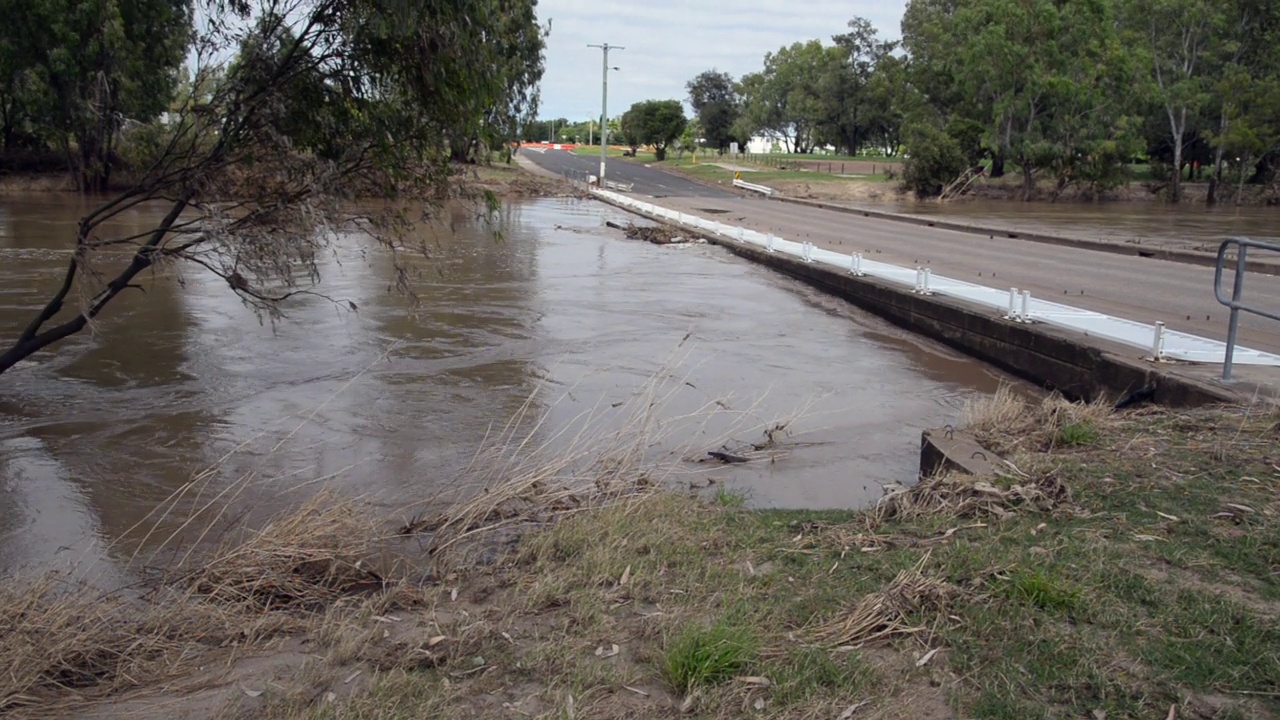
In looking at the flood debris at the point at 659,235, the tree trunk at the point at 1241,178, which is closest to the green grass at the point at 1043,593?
the flood debris at the point at 659,235

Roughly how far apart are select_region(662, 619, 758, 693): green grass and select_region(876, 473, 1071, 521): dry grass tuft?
83.6 inches

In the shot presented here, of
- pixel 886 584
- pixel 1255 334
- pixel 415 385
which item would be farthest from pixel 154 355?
pixel 1255 334

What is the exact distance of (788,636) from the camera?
4395 mm

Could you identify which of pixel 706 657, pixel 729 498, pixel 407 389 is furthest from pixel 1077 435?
pixel 407 389

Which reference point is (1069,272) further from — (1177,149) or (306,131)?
(1177,149)

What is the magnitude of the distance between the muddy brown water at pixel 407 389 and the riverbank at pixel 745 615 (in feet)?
5.99

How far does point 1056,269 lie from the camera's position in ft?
68.3

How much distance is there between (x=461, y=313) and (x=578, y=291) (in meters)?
3.39

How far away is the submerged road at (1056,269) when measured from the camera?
14305mm

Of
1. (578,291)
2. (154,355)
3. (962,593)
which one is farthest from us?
(578,291)

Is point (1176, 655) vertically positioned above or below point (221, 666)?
above

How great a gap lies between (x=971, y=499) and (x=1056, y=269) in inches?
637

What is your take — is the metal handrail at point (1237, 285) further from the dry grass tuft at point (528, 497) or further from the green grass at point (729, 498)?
the dry grass tuft at point (528, 497)

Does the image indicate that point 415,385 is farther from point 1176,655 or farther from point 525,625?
point 1176,655
